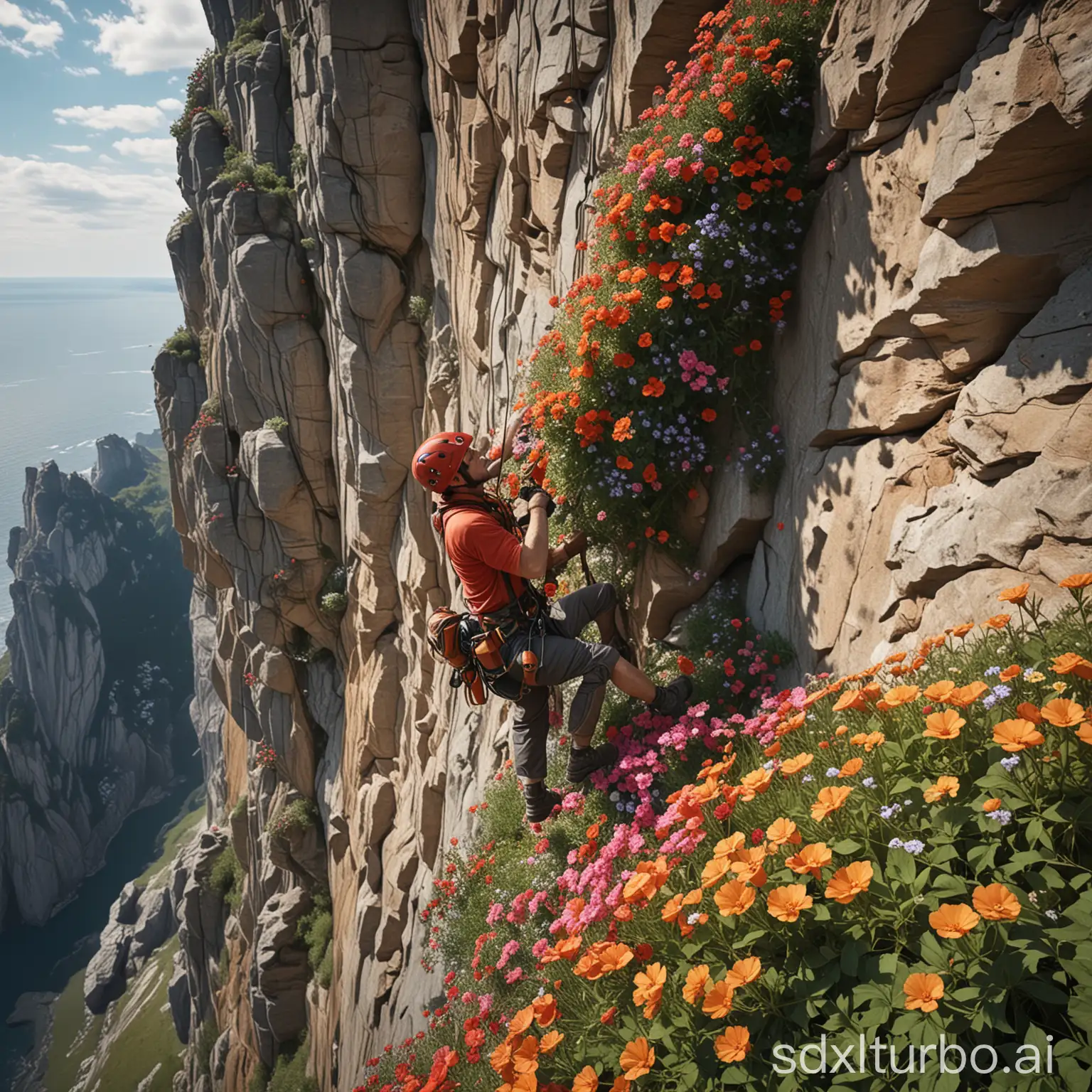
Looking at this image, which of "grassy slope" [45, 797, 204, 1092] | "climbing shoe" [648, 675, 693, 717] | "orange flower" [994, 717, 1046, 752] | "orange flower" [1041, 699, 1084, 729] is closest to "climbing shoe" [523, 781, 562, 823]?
"climbing shoe" [648, 675, 693, 717]

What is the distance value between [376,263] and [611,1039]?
15.6 m

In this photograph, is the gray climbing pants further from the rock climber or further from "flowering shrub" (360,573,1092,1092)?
"flowering shrub" (360,573,1092,1092)

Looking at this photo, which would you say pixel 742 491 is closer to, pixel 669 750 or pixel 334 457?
pixel 669 750

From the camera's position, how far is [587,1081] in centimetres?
256

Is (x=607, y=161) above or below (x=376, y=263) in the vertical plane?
below

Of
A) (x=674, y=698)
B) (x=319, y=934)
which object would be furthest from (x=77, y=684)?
(x=674, y=698)

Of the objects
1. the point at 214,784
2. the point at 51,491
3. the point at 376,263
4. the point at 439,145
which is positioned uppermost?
the point at 439,145

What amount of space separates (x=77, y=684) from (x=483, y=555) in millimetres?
83049

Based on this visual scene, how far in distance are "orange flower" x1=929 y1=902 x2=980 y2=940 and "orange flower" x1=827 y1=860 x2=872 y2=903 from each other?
204 millimetres

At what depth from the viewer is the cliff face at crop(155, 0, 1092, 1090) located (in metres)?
3.61

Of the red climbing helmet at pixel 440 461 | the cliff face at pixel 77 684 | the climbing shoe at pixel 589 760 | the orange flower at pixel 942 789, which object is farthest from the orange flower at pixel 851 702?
the cliff face at pixel 77 684

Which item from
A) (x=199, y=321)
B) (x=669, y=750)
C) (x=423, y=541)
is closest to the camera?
(x=669, y=750)

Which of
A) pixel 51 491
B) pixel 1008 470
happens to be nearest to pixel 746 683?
pixel 1008 470

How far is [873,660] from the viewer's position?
13.8 ft
